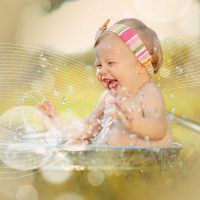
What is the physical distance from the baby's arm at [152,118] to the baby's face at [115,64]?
0.07 meters

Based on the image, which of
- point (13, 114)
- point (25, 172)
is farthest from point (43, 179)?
point (13, 114)

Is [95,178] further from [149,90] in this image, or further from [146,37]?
[146,37]

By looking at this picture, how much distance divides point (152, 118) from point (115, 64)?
206mm

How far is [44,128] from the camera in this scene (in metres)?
1.78

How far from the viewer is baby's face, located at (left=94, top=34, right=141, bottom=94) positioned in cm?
164

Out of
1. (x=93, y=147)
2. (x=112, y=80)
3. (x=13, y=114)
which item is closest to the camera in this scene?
(x=93, y=147)

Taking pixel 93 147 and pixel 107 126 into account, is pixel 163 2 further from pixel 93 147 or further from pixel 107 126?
pixel 93 147

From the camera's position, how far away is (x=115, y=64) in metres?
1.64

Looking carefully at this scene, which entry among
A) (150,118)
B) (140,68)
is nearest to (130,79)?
(140,68)

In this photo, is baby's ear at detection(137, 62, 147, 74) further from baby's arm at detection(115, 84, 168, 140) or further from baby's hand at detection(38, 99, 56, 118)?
baby's hand at detection(38, 99, 56, 118)

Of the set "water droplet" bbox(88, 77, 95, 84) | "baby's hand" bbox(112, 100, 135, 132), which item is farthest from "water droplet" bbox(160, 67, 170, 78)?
"baby's hand" bbox(112, 100, 135, 132)

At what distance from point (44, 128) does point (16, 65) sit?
0.47 meters

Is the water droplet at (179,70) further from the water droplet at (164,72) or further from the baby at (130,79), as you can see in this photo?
the baby at (130,79)

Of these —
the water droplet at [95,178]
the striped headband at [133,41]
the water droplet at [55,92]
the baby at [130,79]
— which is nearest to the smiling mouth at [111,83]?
the baby at [130,79]
